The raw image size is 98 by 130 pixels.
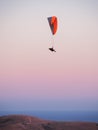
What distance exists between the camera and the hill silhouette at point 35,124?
4591cm

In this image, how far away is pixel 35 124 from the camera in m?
47.0

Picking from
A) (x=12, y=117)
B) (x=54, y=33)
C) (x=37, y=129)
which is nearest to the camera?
(x=54, y=33)

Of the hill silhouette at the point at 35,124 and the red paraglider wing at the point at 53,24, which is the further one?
the hill silhouette at the point at 35,124

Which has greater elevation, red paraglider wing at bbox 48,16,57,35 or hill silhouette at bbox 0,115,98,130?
red paraglider wing at bbox 48,16,57,35

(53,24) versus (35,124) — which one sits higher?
(53,24)

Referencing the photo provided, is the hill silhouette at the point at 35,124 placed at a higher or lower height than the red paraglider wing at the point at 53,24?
lower

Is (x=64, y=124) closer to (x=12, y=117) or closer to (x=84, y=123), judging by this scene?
(x=84, y=123)

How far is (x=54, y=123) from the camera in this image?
47.5 metres

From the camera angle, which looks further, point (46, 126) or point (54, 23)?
point (46, 126)

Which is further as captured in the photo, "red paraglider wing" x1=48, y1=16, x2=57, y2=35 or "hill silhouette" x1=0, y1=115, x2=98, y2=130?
"hill silhouette" x1=0, y1=115, x2=98, y2=130

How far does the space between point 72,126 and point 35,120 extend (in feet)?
16.2

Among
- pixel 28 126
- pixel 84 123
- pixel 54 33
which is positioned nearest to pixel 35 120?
pixel 28 126

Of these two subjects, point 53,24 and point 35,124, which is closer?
point 53,24

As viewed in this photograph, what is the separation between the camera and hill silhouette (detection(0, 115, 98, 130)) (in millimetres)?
45906
